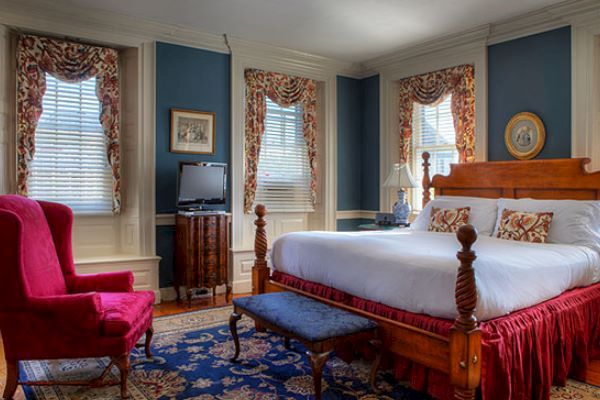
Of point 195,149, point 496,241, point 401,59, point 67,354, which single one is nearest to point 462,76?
point 401,59

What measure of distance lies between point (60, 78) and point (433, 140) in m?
4.09

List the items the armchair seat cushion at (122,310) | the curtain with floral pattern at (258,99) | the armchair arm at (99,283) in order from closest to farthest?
1. the armchair seat cushion at (122,310)
2. the armchair arm at (99,283)
3. the curtain with floral pattern at (258,99)

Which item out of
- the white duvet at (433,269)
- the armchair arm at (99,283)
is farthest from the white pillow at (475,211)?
the armchair arm at (99,283)

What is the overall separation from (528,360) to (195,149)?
3.77 meters

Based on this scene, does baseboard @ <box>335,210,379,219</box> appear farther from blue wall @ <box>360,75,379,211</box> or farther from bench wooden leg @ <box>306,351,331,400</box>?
bench wooden leg @ <box>306,351,331,400</box>

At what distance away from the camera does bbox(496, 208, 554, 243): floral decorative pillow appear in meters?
3.41

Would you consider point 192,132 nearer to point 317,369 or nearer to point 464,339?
point 317,369

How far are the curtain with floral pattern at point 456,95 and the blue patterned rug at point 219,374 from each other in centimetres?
291

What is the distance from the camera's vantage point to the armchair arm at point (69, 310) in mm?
2406

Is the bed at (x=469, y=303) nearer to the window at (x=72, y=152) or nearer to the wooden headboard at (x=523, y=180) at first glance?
the wooden headboard at (x=523, y=180)

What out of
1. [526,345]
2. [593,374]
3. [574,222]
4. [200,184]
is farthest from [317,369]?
[200,184]

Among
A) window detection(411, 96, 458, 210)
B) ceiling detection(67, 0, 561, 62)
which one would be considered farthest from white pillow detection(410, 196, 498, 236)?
ceiling detection(67, 0, 561, 62)

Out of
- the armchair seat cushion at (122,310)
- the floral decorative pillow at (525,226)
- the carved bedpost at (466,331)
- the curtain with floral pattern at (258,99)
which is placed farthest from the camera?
the curtain with floral pattern at (258,99)

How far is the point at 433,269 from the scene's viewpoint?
2.40m
